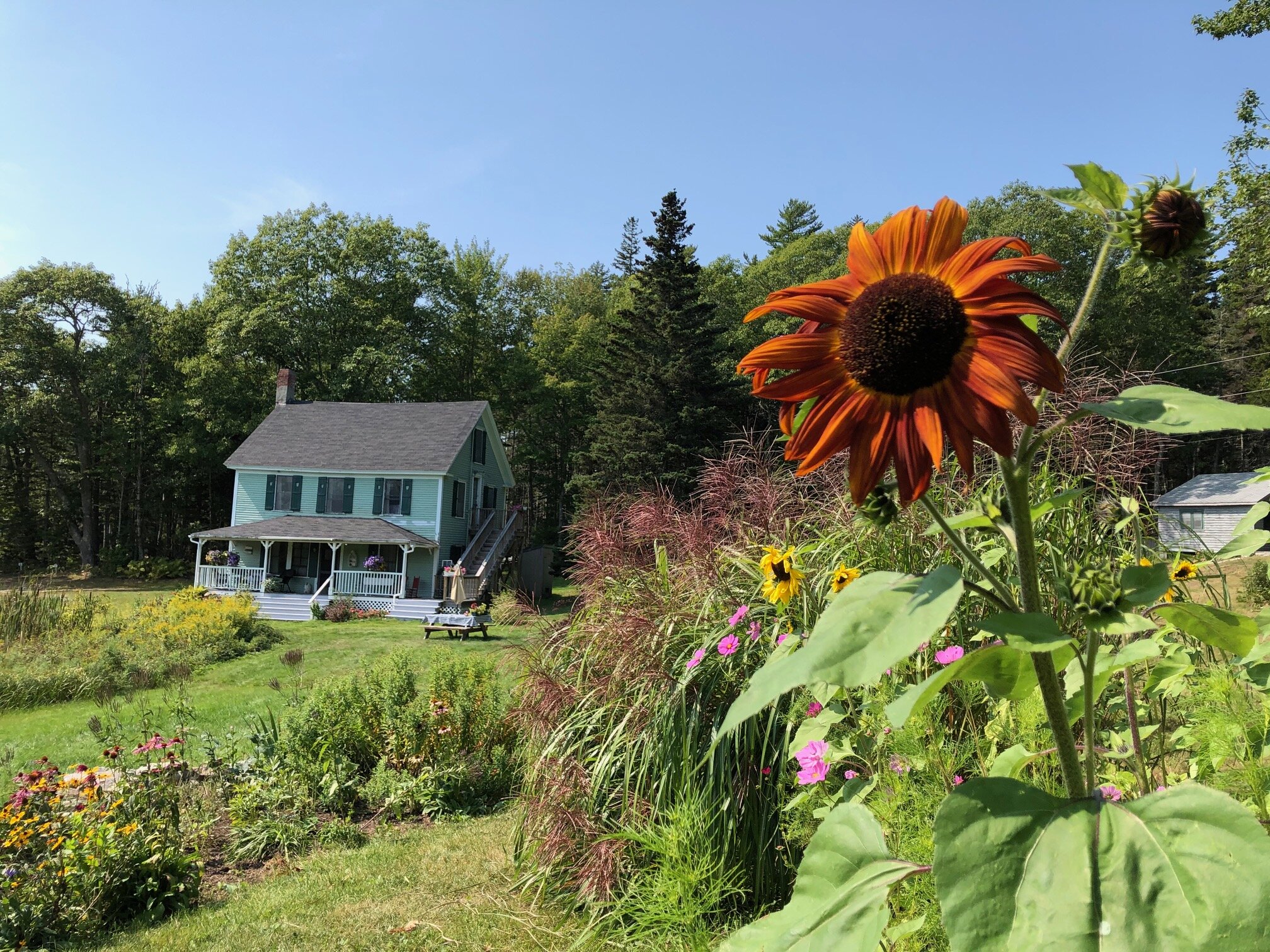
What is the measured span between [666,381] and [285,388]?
16.0 m

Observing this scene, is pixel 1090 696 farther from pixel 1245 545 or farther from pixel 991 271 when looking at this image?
pixel 1245 545

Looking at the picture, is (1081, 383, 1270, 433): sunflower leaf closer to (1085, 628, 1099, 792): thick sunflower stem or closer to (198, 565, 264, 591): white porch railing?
(1085, 628, 1099, 792): thick sunflower stem

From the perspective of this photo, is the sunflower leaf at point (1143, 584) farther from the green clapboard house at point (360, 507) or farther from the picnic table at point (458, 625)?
the green clapboard house at point (360, 507)

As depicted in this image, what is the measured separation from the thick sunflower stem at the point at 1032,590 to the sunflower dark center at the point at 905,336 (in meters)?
0.13

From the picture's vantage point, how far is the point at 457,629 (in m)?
16.8

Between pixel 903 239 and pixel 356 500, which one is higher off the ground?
pixel 356 500

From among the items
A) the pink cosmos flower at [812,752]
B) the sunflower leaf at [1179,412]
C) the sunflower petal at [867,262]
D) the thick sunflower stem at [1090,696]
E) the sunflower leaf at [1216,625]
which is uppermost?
the sunflower petal at [867,262]

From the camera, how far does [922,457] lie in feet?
2.61

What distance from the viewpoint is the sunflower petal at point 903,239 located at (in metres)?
0.90

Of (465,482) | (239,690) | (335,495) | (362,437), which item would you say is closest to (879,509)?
(239,690)

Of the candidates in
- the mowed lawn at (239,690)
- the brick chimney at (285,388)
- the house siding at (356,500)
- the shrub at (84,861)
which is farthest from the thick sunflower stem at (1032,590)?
the brick chimney at (285,388)

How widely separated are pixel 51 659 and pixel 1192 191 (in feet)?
54.6

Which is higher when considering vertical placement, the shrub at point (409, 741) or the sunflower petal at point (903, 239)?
the sunflower petal at point (903, 239)

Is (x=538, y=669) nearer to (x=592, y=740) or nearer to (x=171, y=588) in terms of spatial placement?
(x=592, y=740)
